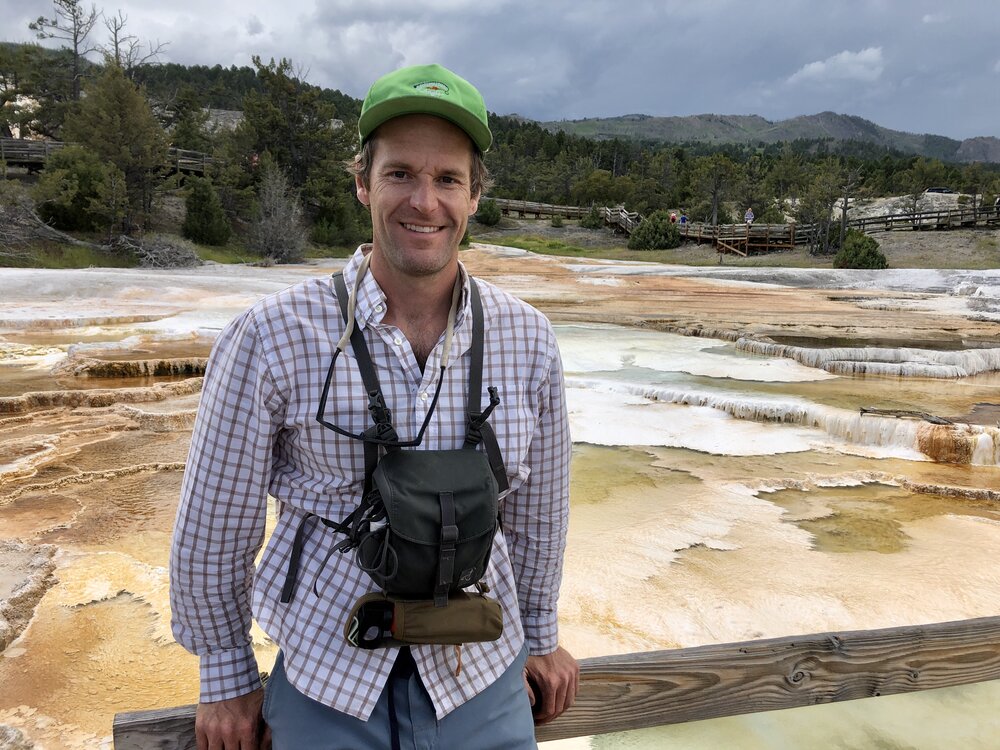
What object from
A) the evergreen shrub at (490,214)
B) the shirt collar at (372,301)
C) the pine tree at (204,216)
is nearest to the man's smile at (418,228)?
the shirt collar at (372,301)

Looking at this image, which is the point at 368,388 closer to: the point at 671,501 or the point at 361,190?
the point at 361,190

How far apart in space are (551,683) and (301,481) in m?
0.63

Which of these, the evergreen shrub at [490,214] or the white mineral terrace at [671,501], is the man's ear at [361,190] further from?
the evergreen shrub at [490,214]

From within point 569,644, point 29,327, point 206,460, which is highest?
point 206,460

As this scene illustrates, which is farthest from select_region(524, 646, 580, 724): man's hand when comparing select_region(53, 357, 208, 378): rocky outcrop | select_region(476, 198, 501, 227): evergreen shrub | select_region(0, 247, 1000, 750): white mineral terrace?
select_region(476, 198, 501, 227): evergreen shrub

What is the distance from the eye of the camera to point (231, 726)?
1348 millimetres

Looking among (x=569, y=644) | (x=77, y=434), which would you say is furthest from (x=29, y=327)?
(x=569, y=644)

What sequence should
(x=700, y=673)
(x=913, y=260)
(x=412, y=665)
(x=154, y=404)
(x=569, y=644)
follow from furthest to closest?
(x=913, y=260) → (x=154, y=404) → (x=569, y=644) → (x=700, y=673) → (x=412, y=665)

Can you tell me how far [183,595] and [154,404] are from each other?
6623 mm

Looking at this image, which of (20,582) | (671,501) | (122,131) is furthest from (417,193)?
(122,131)

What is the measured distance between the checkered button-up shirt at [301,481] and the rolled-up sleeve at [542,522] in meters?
0.12

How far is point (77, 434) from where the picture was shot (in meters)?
6.39

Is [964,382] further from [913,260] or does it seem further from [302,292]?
[913,260]

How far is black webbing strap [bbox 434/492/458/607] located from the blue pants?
6.9 inches
